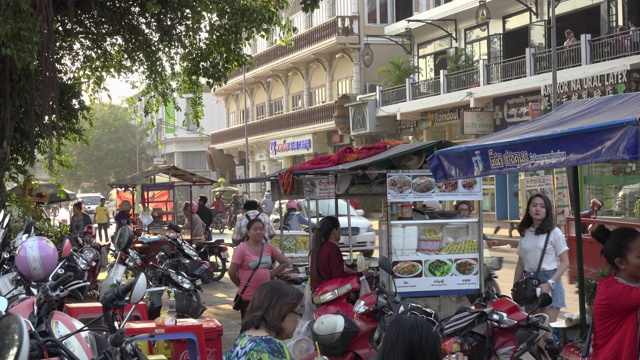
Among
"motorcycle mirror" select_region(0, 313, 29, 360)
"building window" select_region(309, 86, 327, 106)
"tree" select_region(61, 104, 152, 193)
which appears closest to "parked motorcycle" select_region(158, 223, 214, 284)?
"motorcycle mirror" select_region(0, 313, 29, 360)

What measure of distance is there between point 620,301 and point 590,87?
22233 millimetres

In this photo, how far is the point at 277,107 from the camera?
5138cm

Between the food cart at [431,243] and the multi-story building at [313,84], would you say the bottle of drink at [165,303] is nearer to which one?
the food cart at [431,243]

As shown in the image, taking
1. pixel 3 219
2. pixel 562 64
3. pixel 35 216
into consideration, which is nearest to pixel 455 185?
pixel 3 219

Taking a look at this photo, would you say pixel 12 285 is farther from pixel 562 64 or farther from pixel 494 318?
pixel 562 64

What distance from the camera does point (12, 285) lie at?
841 centimetres

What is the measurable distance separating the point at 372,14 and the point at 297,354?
3436 centimetres

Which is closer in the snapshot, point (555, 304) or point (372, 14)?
point (555, 304)

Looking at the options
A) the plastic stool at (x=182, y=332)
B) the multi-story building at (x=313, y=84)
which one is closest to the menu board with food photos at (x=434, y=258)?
the plastic stool at (x=182, y=332)

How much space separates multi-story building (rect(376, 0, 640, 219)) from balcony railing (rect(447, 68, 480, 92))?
36mm

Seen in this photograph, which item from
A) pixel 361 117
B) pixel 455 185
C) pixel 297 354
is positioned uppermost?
pixel 361 117

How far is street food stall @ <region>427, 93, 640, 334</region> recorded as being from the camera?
529cm

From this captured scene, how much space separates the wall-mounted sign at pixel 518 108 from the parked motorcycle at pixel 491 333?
2374 cm

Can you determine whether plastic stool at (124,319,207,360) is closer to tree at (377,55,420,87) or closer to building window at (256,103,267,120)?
tree at (377,55,420,87)
